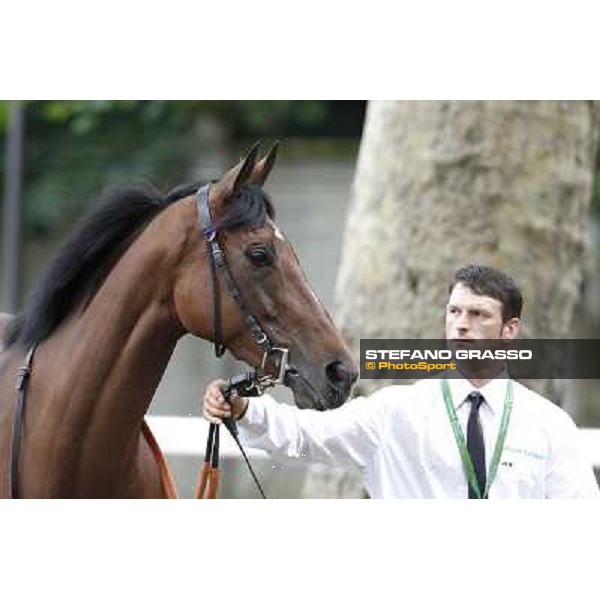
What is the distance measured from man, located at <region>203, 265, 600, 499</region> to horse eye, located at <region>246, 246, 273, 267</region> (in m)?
0.33

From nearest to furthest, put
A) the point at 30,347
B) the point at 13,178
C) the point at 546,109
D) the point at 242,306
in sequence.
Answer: the point at 242,306 → the point at 30,347 → the point at 546,109 → the point at 13,178

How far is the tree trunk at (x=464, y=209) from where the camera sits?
5129 mm

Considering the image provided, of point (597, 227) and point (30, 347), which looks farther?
point (597, 227)

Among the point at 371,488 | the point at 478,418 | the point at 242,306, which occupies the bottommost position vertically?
the point at 371,488

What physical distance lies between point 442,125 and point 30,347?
Answer: 7.95 feet

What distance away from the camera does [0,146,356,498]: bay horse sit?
10.3 feet

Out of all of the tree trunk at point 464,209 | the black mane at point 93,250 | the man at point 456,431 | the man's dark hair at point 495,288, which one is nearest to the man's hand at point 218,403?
the man at point 456,431

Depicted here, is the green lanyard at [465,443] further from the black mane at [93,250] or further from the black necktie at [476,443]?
the black mane at [93,250]

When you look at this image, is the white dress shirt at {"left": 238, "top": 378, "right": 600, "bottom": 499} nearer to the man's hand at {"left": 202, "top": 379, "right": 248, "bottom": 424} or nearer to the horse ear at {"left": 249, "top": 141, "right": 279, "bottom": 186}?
the man's hand at {"left": 202, "top": 379, "right": 248, "bottom": 424}

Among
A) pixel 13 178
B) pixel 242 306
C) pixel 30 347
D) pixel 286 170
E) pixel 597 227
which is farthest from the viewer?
pixel 597 227

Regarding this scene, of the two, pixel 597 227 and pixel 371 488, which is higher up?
pixel 597 227

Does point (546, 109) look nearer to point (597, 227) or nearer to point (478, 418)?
point (478, 418)

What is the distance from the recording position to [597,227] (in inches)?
378

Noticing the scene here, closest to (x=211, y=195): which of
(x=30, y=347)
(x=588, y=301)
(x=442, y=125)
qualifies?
(x=30, y=347)
